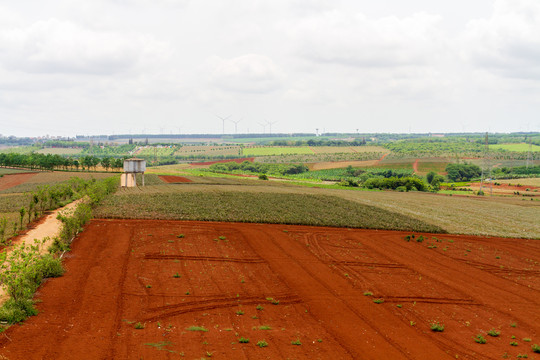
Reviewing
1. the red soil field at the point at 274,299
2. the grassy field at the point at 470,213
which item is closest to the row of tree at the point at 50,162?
the grassy field at the point at 470,213

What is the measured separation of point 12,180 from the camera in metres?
99.7

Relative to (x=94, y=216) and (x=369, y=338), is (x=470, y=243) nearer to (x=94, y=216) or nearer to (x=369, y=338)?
(x=369, y=338)

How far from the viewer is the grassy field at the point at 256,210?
52562 mm

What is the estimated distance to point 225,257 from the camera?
36.8 metres

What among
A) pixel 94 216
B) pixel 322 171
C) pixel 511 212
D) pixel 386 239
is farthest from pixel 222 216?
pixel 322 171

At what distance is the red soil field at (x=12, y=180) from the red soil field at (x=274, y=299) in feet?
185

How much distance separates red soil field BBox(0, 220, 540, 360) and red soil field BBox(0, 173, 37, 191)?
56.5 metres

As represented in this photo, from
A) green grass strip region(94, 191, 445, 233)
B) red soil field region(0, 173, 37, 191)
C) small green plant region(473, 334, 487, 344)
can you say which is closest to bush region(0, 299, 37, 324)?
small green plant region(473, 334, 487, 344)

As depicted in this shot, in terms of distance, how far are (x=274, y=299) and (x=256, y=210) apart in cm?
3082

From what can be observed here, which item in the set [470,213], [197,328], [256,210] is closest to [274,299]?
[197,328]

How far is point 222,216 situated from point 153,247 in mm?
15711

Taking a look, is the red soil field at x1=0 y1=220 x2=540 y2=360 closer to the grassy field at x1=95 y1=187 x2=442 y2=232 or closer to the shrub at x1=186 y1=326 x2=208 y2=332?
the shrub at x1=186 y1=326 x2=208 y2=332

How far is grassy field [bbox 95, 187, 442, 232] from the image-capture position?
52562 mm

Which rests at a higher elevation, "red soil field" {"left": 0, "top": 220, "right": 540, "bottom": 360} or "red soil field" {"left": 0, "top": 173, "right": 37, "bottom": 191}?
"red soil field" {"left": 0, "top": 173, "right": 37, "bottom": 191}
